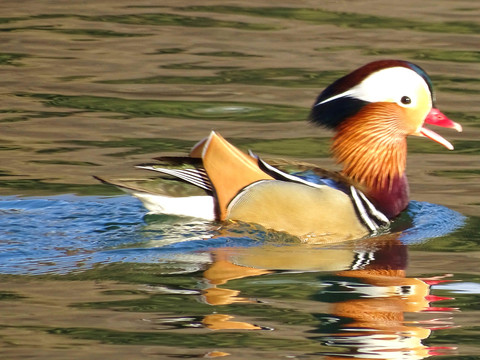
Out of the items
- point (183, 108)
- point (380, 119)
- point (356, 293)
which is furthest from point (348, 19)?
point (356, 293)

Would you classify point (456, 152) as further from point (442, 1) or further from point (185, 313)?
point (442, 1)

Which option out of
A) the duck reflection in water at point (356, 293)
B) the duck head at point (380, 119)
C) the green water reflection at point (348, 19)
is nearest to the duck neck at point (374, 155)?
the duck head at point (380, 119)

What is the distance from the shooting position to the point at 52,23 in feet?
40.7

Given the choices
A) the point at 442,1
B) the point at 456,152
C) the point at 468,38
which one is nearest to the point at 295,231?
the point at 456,152

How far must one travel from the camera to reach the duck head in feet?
24.3

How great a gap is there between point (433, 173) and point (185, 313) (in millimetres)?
3408

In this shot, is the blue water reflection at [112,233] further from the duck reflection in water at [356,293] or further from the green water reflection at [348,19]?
the green water reflection at [348,19]

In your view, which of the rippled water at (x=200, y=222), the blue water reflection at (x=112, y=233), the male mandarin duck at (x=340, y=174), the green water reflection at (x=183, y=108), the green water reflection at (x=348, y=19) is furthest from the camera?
the green water reflection at (x=348, y=19)

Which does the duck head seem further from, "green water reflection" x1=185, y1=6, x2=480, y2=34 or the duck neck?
"green water reflection" x1=185, y1=6, x2=480, y2=34

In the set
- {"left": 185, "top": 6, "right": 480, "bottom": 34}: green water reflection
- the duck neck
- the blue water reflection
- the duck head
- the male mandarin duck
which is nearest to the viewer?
the blue water reflection

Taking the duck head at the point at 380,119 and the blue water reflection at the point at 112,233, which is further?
the duck head at the point at 380,119

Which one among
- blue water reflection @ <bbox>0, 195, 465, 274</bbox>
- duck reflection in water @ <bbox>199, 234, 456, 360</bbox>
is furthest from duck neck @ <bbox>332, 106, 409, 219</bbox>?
duck reflection in water @ <bbox>199, 234, 456, 360</bbox>

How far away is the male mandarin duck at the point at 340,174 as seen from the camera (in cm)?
712

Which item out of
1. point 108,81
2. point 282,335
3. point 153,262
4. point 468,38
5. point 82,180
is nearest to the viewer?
point 282,335
